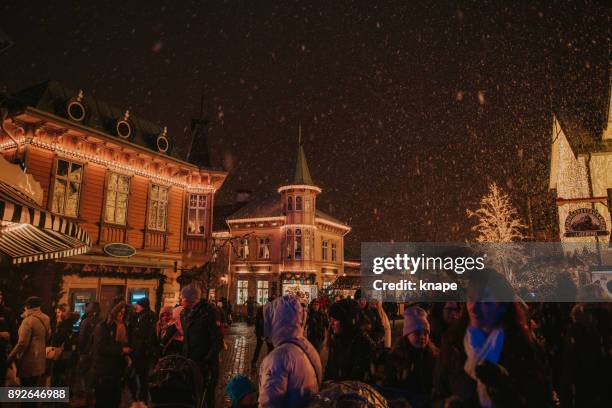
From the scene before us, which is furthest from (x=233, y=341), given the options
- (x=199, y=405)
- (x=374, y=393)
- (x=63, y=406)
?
(x=374, y=393)

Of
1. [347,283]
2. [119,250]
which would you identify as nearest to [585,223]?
[119,250]

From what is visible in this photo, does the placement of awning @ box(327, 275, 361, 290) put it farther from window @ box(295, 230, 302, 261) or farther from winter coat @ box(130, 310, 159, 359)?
winter coat @ box(130, 310, 159, 359)

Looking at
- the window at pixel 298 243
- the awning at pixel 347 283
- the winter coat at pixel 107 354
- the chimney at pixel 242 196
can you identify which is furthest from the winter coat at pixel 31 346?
the chimney at pixel 242 196

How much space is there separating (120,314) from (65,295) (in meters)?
10.8

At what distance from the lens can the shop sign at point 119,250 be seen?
1638 cm

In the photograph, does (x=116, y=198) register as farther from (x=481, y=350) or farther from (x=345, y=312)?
(x=481, y=350)

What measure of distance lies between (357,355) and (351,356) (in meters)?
0.07

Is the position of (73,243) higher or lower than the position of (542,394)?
higher

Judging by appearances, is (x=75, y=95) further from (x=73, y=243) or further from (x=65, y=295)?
(x=73, y=243)

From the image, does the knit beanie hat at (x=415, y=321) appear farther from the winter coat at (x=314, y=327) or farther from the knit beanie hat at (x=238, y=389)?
the winter coat at (x=314, y=327)

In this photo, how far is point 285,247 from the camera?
133ft

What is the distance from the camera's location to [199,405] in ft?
12.7

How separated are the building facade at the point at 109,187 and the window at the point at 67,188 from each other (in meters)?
0.04

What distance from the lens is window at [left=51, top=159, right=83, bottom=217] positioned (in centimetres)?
1512
